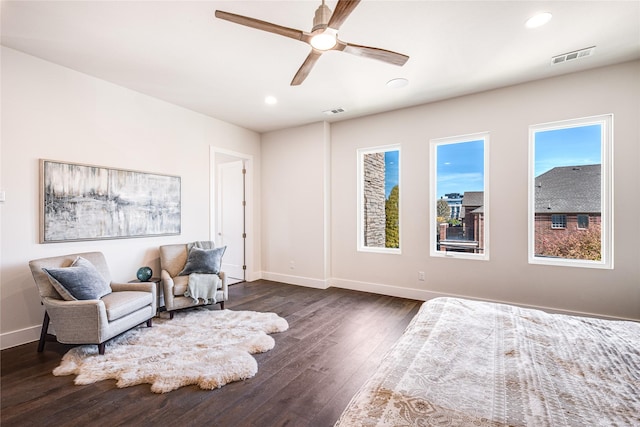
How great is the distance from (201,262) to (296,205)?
6.81 feet

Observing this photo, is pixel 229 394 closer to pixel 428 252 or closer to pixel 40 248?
pixel 40 248

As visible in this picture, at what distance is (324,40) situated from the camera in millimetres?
1998

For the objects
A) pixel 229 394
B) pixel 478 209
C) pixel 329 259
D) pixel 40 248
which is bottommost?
pixel 229 394

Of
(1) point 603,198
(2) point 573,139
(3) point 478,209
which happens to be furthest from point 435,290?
(2) point 573,139

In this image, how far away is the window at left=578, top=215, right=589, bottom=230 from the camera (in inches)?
134

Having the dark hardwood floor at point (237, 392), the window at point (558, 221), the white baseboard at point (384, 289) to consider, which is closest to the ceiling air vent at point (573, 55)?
the window at point (558, 221)

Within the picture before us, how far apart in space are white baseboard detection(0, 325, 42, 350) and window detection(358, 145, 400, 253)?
4179 millimetres

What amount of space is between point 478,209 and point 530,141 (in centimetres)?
105

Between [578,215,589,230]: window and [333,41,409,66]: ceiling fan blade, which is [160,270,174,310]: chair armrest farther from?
[578,215,589,230]: window

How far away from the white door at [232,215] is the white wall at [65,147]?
1205 millimetres

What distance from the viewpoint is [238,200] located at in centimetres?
566

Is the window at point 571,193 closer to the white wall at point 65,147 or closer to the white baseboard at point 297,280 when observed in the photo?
the white baseboard at point 297,280

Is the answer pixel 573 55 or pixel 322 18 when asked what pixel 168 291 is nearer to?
pixel 322 18

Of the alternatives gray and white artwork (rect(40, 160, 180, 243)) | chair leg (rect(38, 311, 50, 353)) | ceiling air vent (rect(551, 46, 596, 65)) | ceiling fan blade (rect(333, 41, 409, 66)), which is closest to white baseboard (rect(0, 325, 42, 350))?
chair leg (rect(38, 311, 50, 353))
